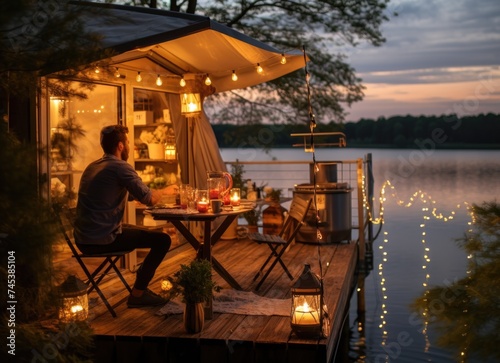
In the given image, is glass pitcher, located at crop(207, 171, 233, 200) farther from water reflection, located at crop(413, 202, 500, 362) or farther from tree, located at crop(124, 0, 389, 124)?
tree, located at crop(124, 0, 389, 124)

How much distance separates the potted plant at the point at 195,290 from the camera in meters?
5.00

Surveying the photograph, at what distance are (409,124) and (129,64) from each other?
11.7 meters

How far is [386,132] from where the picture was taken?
17.2 metres

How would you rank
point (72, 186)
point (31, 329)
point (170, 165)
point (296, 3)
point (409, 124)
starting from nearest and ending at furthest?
point (31, 329) < point (72, 186) < point (170, 165) < point (296, 3) < point (409, 124)

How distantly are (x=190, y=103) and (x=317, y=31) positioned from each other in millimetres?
6273

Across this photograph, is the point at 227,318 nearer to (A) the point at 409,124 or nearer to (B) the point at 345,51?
(B) the point at 345,51

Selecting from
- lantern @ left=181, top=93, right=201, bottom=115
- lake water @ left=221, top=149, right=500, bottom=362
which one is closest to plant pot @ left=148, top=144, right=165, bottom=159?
lantern @ left=181, top=93, right=201, bottom=115

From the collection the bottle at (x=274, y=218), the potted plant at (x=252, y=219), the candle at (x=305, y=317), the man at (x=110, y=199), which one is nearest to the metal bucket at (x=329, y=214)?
the bottle at (x=274, y=218)

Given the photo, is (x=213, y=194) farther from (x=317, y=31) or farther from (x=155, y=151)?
(x=317, y=31)

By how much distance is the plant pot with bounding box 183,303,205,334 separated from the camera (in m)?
5.00

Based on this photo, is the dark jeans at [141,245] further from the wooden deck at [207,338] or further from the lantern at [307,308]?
the lantern at [307,308]

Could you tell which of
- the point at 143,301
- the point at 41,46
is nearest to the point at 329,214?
the point at 143,301

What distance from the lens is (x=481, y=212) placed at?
3596mm

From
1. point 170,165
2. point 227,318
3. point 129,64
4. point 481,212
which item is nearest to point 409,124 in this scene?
point 170,165
